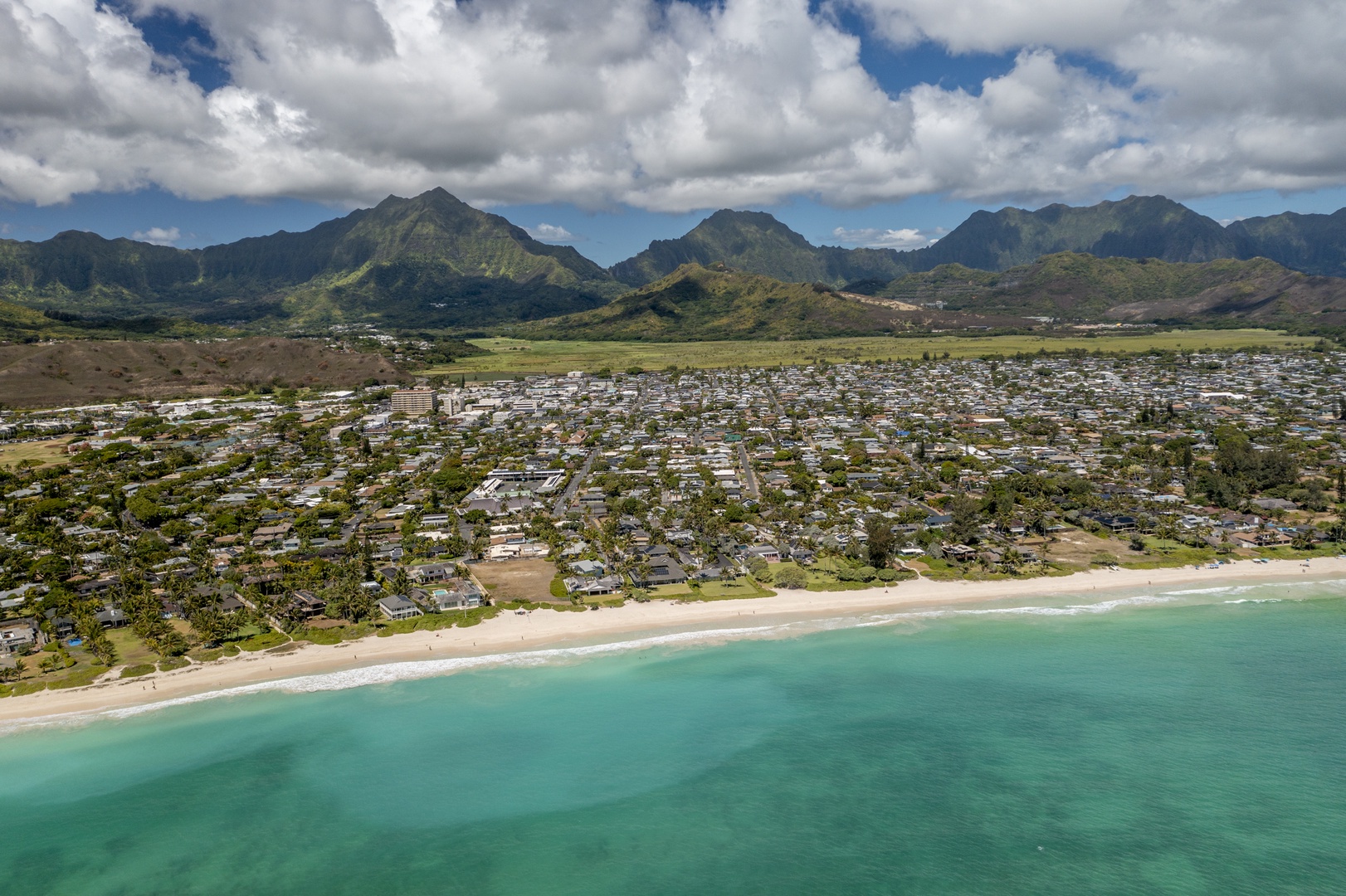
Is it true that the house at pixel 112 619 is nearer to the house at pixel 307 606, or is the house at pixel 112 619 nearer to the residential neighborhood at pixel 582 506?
the residential neighborhood at pixel 582 506

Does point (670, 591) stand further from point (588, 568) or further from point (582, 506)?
point (582, 506)

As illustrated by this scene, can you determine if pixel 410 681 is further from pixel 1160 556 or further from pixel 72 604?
pixel 1160 556

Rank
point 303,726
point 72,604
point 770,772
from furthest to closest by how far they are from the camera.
→ point 72,604
point 303,726
point 770,772

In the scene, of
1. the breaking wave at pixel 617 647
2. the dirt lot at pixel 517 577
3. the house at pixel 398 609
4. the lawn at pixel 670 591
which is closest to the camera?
the breaking wave at pixel 617 647

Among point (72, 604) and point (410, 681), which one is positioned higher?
point (72, 604)

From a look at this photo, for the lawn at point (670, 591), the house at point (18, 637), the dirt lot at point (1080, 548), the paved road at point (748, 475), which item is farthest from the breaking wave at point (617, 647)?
the paved road at point (748, 475)

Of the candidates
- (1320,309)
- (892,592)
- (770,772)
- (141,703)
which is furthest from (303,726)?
(1320,309)
